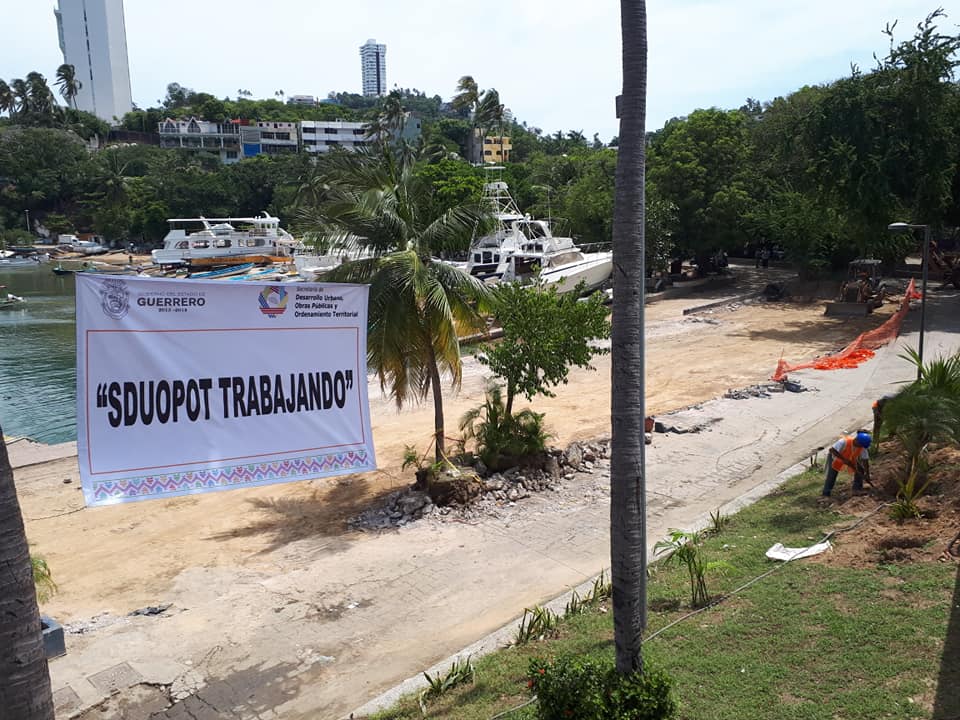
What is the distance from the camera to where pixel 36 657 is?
13.3 ft

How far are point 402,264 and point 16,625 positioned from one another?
9015mm

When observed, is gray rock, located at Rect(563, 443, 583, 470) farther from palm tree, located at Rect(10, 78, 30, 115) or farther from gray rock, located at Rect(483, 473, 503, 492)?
palm tree, located at Rect(10, 78, 30, 115)

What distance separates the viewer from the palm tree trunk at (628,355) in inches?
217

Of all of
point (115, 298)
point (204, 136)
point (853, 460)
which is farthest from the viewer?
point (204, 136)

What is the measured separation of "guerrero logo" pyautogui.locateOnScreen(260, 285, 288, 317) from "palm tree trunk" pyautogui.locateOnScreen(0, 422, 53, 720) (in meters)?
2.81

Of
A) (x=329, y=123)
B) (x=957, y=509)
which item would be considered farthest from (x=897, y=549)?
(x=329, y=123)

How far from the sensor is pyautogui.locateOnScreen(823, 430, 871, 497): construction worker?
A: 1046cm

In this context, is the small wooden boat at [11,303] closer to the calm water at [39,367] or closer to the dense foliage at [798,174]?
the calm water at [39,367]

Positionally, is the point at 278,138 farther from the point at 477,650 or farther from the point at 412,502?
the point at 477,650

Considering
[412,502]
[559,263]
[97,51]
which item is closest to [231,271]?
[559,263]

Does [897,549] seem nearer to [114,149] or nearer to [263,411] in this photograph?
[263,411]

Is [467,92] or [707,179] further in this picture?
[467,92]

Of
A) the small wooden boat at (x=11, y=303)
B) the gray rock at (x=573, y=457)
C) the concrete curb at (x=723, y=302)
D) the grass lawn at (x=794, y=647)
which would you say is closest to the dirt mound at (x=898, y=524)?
the grass lawn at (x=794, y=647)

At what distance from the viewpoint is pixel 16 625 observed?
13.0 ft
